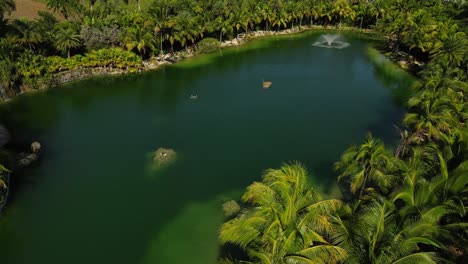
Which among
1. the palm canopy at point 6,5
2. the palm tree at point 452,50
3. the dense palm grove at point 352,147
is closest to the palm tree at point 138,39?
the dense palm grove at point 352,147

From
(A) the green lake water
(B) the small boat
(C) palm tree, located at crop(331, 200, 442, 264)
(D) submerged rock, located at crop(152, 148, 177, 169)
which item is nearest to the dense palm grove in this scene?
(C) palm tree, located at crop(331, 200, 442, 264)

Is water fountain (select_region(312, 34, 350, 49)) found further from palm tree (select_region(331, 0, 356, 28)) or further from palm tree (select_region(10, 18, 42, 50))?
palm tree (select_region(10, 18, 42, 50))

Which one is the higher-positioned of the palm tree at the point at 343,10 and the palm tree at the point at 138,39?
the palm tree at the point at 343,10

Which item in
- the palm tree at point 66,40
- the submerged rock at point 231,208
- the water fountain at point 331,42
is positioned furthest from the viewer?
the water fountain at point 331,42

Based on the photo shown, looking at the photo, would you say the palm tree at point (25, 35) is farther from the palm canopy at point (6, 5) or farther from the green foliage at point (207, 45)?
the green foliage at point (207, 45)

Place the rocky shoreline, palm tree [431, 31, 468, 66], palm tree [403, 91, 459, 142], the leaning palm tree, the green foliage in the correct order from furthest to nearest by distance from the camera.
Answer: the green foliage
the rocky shoreline
palm tree [431, 31, 468, 66]
palm tree [403, 91, 459, 142]
the leaning palm tree

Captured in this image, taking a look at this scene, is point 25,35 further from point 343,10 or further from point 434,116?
point 343,10
